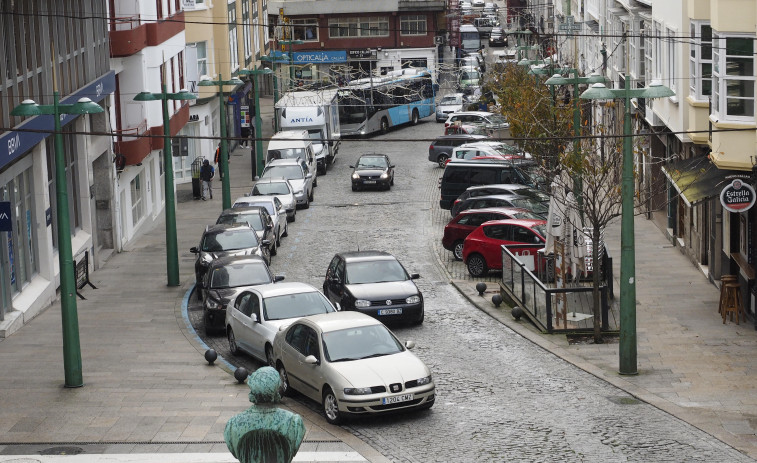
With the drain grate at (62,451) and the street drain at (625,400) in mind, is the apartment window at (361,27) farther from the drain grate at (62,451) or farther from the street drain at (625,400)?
the drain grate at (62,451)

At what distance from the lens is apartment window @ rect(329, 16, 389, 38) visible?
82.7 meters

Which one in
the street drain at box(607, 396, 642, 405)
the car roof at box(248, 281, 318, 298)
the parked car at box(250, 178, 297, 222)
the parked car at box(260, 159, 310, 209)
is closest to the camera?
the street drain at box(607, 396, 642, 405)

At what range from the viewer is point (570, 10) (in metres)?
77.6

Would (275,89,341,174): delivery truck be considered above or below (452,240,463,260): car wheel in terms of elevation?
above

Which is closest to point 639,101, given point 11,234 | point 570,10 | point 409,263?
point 409,263

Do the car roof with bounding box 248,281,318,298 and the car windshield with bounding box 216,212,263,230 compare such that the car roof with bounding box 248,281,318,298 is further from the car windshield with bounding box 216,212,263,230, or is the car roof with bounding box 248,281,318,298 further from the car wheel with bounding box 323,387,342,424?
the car windshield with bounding box 216,212,263,230

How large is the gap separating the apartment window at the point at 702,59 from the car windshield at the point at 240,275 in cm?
1093

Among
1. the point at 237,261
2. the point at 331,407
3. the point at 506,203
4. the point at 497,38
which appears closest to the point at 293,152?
the point at 506,203

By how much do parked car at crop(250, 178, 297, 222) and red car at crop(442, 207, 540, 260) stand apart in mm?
8223

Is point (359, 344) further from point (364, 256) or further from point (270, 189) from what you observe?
point (270, 189)

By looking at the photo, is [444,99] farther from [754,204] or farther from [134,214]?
[754,204]

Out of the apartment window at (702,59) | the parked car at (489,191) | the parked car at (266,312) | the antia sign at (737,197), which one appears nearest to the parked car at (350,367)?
the parked car at (266,312)

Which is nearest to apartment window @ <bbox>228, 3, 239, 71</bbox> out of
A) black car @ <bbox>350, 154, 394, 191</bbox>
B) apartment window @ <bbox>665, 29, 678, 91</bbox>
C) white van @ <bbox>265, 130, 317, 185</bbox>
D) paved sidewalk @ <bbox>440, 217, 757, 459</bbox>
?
white van @ <bbox>265, 130, 317, 185</bbox>

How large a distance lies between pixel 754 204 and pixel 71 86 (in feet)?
57.8
